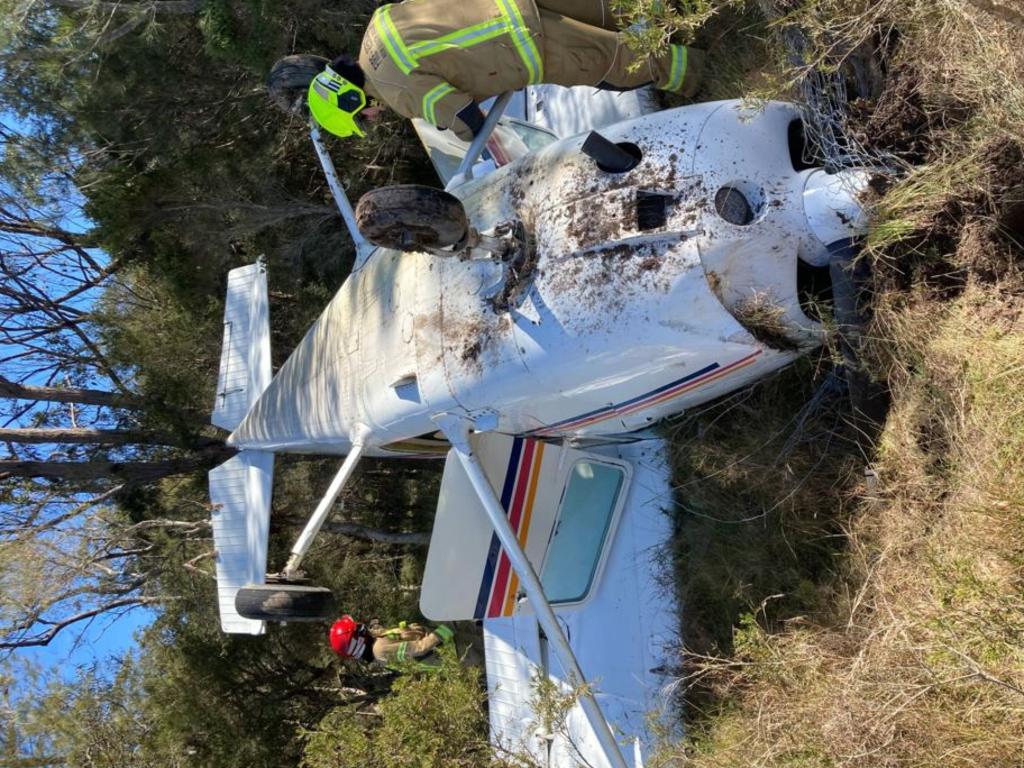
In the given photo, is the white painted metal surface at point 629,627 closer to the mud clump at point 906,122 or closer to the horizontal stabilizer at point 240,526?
the horizontal stabilizer at point 240,526

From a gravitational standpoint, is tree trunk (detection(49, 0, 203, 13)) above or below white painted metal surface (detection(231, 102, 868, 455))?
above

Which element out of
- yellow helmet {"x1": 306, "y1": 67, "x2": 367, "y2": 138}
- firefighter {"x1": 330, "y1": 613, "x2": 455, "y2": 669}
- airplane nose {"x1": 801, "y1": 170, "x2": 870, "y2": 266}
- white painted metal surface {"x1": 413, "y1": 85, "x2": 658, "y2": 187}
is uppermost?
yellow helmet {"x1": 306, "y1": 67, "x2": 367, "y2": 138}

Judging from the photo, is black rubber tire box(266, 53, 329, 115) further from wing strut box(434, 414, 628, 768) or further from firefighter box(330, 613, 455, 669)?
firefighter box(330, 613, 455, 669)

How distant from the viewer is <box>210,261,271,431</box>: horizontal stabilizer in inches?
241

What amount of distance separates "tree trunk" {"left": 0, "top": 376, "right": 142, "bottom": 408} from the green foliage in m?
3.84

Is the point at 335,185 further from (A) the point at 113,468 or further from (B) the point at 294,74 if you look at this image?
(A) the point at 113,468

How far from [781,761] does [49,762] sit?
7.74 metres

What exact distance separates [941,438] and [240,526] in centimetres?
445

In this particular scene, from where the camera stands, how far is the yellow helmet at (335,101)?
14.4 ft

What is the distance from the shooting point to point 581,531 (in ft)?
17.8

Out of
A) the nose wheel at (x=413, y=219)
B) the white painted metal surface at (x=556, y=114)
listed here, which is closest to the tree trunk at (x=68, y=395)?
the white painted metal surface at (x=556, y=114)

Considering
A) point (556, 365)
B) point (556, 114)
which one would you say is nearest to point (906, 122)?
point (556, 365)

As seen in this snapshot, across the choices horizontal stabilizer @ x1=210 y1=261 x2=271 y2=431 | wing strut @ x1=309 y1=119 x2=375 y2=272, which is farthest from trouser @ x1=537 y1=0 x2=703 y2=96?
horizontal stabilizer @ x1=210 y1=261 x2=271 y2=431

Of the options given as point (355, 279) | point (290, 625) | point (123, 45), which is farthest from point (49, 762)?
point (123, 45)
